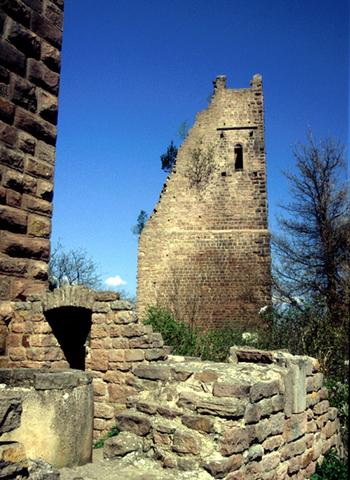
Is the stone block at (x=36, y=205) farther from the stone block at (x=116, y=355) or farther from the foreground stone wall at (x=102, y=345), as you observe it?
the stone block at (x=116, y=355)

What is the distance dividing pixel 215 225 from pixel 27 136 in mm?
14661

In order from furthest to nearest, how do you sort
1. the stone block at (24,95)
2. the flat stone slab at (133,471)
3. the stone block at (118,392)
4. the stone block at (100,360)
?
the stone block at (100,360), the stone block at (118,392), the stone block at (24,95), the flat stone slab at (133,471)

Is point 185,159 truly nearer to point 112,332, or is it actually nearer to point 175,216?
point 175,216

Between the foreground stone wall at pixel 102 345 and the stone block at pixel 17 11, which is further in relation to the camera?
the foreground stone wall at pixel 102 345

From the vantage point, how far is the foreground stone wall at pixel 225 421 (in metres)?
3.79

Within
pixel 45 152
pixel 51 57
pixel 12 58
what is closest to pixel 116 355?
pixel 45 152

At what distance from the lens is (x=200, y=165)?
18.7 meters

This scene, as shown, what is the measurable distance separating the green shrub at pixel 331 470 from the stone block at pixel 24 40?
5577mm

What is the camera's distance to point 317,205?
15039 millimetres

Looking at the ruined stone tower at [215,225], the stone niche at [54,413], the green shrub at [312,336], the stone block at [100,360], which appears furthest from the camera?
the ruined stone tower at [215,225]

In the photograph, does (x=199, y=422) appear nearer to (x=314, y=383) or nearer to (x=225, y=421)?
(x=225, y=421)

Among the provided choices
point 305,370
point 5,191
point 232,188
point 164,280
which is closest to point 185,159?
point 232,188

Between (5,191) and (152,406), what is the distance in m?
2.49

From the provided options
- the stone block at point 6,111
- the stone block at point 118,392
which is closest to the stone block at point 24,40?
the stone block at point 6,111
